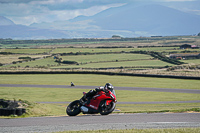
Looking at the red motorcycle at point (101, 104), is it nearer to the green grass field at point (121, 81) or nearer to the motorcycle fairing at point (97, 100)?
the motorcycle fairing at point (97, 100)

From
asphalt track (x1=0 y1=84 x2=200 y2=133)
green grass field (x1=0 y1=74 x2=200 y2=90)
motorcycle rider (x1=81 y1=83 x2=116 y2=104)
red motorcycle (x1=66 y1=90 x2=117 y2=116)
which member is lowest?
green grass field (x1=0 y1=74 x2=200 y2=90)

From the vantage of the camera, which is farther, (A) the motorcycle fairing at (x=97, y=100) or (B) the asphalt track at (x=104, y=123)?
(A) the motorcycle fairing at (x=97, y=100)

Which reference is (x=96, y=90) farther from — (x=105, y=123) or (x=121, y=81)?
(x=121, y=81)

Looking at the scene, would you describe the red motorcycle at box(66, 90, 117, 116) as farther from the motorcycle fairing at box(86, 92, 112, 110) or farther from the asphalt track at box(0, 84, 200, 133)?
the asphalt track at box(0, 84, 200, 133)

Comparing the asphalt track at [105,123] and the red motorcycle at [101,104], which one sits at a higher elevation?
the red motorcycle at [101,104]

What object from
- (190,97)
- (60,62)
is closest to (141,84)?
(190,97)

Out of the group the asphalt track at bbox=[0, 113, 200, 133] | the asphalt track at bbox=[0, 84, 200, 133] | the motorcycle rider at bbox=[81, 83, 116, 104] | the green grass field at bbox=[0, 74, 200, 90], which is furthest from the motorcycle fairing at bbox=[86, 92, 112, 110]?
the green grass field at bbox=[0, 74, 200, 90]

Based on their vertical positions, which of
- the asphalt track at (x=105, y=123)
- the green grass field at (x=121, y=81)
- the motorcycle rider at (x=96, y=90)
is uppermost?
the motorcycle rider at (x=96, y=90)

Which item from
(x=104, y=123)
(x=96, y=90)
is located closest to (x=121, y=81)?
(x=96, y=90)

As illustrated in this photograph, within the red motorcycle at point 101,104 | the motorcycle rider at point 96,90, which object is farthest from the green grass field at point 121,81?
the motorcycle rider at point 96,90

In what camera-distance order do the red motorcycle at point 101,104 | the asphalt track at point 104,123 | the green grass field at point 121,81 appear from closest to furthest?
the asphalt track at point 104,123, the red motorcycle at point 101,104, the green grass field at point 121,81

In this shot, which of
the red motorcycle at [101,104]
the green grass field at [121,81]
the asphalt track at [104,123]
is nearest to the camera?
the asphalt track at [104,123]

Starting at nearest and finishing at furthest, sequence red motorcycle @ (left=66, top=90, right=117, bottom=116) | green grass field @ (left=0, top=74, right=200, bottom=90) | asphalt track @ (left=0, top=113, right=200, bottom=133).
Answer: asphalt track @ (left=0, top=113, right=200, bottom=133) < red motorcycle @ (left=66, top=90, right=117, bottom=116) < green grass field @ (left=0, top=74, right=200, bottom=90)

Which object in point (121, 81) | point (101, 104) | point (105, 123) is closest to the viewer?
point (105, 123)
